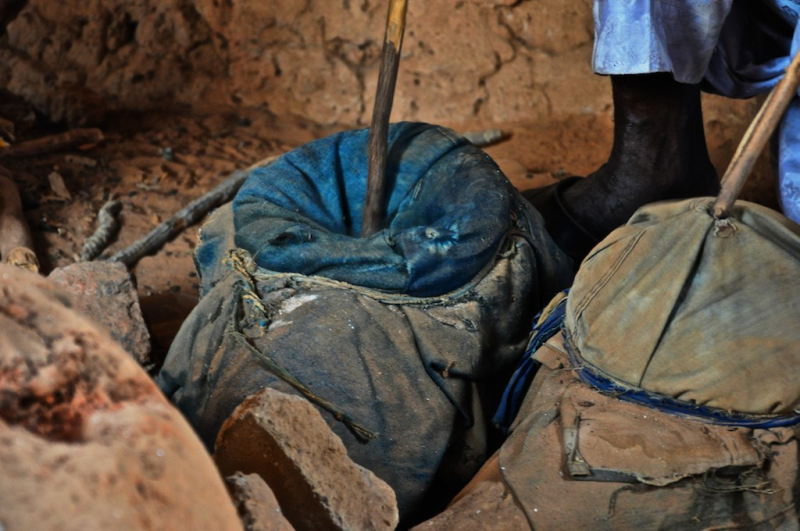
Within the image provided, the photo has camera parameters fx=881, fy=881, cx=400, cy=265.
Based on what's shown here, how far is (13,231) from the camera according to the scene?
2955 mm

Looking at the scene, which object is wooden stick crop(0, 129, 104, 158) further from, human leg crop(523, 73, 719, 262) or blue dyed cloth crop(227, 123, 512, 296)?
human leg crop(523, 73, 719, 262)

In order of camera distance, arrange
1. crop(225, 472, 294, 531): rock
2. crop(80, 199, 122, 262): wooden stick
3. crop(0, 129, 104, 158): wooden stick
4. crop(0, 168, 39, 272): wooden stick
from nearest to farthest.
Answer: crop(225, 472, 294, 531): rock
crop(0, 168, 39, 272): wooden stick
crop(80, 199, 122, 262): wooden stick
crop(0, 129, 104, 158): wooden stick

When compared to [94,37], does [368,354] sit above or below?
below

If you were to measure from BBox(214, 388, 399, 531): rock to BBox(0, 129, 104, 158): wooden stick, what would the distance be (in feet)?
8.64

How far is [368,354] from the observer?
78.8 inches

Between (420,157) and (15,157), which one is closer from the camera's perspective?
(420,157)

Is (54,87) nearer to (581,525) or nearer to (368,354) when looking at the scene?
(368,354)

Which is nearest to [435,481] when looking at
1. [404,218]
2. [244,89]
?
[404,218]

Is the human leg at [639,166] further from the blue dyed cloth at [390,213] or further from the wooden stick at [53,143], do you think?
the wooden stick at [53,143]

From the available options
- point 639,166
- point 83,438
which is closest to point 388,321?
point 639,166

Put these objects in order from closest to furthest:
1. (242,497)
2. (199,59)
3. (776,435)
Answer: (242,497) < (776,435) < (199,59)

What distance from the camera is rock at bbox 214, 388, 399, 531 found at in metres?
1.31

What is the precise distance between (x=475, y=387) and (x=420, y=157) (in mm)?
718

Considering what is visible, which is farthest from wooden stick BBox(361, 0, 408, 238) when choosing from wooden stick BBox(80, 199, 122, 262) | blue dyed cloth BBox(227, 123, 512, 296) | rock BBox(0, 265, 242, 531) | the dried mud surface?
rock BBox(0, 265, 242, 531)
